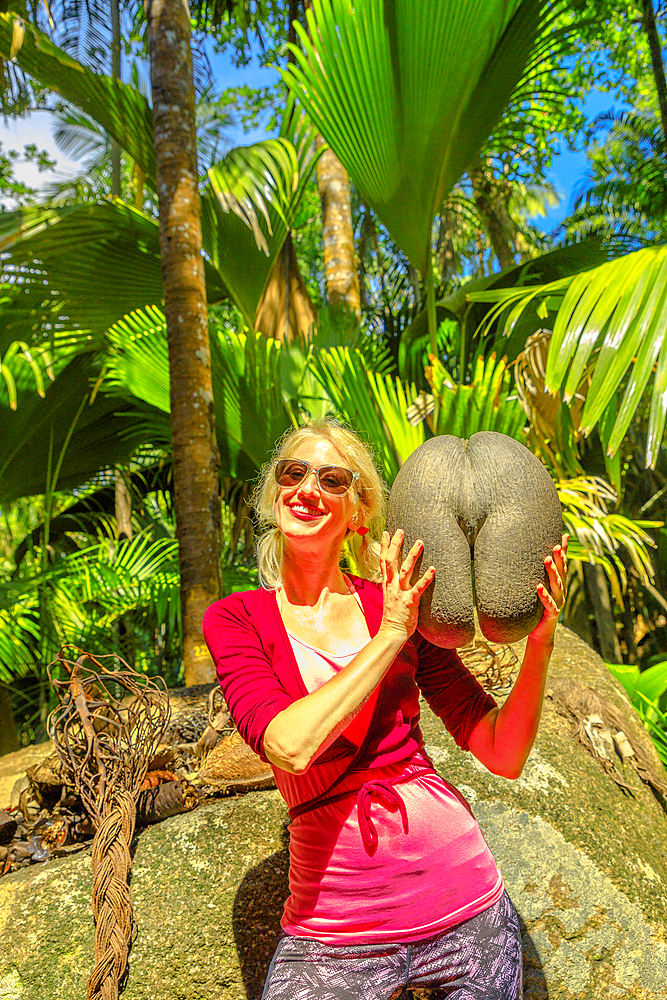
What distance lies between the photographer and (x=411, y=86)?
270 cm

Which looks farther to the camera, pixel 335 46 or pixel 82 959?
pixel 335 46

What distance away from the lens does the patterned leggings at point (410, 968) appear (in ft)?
3.81

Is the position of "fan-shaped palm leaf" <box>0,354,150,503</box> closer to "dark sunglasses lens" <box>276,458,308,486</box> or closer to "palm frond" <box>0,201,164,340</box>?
"palm frond" <box>0,201,164,340</box>

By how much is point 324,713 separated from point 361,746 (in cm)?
23

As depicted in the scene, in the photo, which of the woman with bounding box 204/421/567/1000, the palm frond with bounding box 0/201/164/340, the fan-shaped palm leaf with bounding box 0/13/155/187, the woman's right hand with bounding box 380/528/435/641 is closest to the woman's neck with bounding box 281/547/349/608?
the woman with bounding box 204/421/567/1000

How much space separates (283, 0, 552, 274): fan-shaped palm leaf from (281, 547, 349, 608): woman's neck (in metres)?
1.97

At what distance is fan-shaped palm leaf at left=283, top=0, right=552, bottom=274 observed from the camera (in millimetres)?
2629

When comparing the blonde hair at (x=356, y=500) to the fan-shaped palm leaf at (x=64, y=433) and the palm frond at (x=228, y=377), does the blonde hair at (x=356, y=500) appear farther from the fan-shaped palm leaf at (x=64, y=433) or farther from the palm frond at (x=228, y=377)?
the fan-shaped palm leaf at (x=64, y=433)

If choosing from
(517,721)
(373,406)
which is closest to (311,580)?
(517,721)

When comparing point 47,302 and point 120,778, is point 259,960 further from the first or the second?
point 47,302

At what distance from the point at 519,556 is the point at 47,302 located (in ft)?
12.0

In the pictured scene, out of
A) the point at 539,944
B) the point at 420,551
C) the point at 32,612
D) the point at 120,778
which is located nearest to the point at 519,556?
the point at 420,551

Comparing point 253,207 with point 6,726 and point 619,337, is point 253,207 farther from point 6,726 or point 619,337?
point 6,726

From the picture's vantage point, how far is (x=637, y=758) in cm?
259
